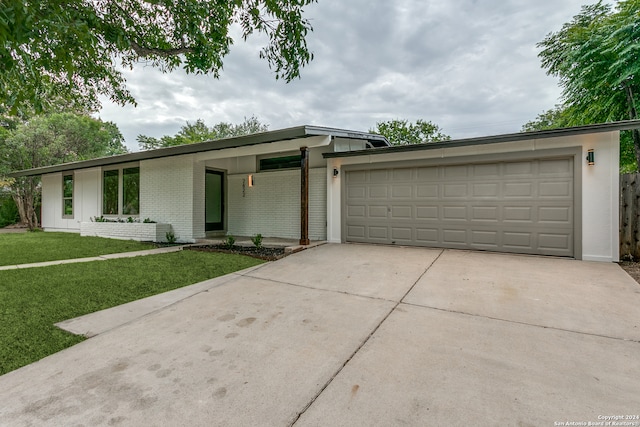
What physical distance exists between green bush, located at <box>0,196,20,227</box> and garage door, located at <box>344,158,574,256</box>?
1932 centimetres

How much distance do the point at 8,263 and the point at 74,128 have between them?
495 inches

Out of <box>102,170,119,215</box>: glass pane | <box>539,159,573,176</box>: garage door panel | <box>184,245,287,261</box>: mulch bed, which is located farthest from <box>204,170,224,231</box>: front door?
<box>539,159,573,176</box>: garage door panel

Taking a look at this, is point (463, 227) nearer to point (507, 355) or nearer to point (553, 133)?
point (553, 133)

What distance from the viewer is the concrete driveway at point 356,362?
1.70 metres

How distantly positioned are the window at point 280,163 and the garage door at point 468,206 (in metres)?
1.92

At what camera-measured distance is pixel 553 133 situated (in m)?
5.57

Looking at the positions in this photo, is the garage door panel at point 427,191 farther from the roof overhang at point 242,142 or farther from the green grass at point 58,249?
the green grass at point 58,249

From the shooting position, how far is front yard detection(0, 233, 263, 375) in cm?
262

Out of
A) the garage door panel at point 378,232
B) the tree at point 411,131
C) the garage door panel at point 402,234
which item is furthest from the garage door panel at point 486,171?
the tree at point 411,131

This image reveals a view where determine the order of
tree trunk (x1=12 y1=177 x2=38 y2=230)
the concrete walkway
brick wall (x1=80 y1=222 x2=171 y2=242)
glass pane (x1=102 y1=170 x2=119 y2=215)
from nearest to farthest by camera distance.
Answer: the concrete walkway → brick wall (x1=80 y1=222 x2=171 y2=242) → glass pane (x1=102 y1=170 x2=119 y2=215) → tree trunk (x1=12 y1=177 x2=38 y2=230)

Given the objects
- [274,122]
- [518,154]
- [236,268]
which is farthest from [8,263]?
[274,122]

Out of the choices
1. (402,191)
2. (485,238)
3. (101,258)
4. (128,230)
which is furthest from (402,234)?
(128,230)

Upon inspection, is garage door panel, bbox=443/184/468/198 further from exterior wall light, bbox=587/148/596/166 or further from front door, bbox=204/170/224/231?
front door, bbox=204/170/224/231

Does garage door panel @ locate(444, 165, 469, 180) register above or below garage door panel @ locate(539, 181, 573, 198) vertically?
above
